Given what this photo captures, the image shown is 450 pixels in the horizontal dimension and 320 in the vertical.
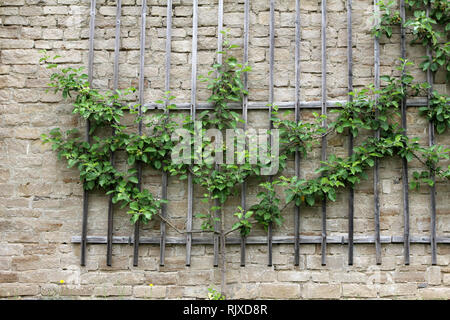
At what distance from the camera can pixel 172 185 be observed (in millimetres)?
3881

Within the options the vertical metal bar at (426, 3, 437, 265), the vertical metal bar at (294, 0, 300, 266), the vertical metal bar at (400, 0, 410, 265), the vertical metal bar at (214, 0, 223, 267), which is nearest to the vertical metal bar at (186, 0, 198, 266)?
the vertical metal bar at (214, 0, 223, 267)

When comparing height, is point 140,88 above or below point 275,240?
above

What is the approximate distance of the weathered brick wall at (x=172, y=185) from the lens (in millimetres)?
3754

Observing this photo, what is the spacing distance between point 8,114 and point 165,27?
5.07 feet

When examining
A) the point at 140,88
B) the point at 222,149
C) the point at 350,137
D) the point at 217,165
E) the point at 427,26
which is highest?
the point at 427,26

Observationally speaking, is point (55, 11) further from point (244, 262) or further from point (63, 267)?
point (244, 262)

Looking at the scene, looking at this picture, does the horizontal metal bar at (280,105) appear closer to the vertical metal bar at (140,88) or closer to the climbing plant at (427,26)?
the vertical metal bar at (140,88)

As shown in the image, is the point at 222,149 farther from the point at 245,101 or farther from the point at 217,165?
the point at 245,101

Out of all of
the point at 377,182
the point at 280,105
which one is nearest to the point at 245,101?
the point at 280,105

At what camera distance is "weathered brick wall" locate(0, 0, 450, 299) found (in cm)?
375

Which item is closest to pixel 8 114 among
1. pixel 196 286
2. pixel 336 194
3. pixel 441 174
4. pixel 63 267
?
pixel 63 267

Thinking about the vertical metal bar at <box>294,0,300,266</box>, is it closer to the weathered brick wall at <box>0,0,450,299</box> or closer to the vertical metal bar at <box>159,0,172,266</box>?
the weathered brick wall at <box>0,0,450,299</box>

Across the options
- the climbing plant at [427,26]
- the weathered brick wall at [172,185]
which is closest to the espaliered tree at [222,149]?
the weathered brick wall at [172,185]

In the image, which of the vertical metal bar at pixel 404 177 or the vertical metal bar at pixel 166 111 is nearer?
the vertical metal bar at pixel 404 177
